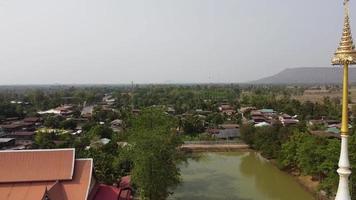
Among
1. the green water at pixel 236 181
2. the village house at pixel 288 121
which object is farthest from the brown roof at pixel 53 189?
the village house at pixel 288 121

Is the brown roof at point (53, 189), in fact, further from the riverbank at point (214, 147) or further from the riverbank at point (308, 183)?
the riverbank at point (214, 147)

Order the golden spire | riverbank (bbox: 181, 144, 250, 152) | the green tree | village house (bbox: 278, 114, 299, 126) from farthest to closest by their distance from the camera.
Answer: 1. village house (bbox: 278, 114, 299, 126)
2. riverbank (bbox: 181, 144, 250, 152)
3. the green tree
4. the golden spire

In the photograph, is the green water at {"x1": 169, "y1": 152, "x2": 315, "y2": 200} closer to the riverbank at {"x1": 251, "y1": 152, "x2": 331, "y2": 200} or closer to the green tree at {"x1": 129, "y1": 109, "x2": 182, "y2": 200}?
the riverbank at {"x1": 251, "y1": 152, "x2": 331, "y2": 200}

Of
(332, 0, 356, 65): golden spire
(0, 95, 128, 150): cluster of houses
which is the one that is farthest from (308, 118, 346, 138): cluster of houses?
(332, 0, 356, 65): golden spire

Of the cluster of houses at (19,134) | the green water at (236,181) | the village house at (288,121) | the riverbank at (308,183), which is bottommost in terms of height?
the green water at (236,181)

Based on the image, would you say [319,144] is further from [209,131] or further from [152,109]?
[209,131]

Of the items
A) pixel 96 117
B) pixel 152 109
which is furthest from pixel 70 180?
pixel 96 117

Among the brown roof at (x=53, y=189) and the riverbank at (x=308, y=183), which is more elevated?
the brown roof at (x=53, y=189)

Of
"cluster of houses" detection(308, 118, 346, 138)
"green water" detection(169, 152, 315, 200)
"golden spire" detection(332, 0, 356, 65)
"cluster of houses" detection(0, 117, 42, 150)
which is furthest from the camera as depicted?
"cluster of houses" detection(308, 118, 346, 138)
